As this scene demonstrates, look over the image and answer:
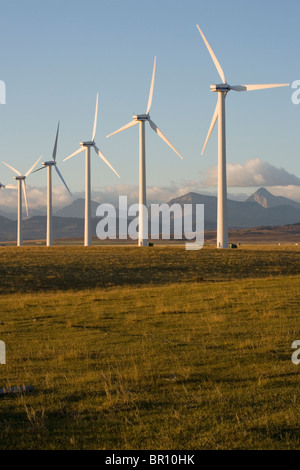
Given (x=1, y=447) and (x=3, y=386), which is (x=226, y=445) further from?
(x=3, y=386)

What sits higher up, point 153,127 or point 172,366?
point 153,127

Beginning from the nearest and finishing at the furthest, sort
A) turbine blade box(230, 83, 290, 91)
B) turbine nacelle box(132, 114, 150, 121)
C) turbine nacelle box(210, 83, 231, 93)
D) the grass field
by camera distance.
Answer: the grass field < turbine blade box(230, 83, 290, 91) < turbine nacelle box(210, 83, 231, 93) < turbine nacelle box(132, 114, 150, 121)

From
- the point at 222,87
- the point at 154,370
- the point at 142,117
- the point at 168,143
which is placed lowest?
the point at 154,370

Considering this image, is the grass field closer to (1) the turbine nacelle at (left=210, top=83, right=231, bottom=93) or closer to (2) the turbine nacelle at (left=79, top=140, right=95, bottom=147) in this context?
(1) the turbine nacelle at (left=210, top=83, right=231, bottom=93)

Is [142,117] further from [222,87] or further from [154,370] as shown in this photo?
[154,370]

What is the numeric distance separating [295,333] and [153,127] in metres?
75.8

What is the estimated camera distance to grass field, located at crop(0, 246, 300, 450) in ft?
34.2

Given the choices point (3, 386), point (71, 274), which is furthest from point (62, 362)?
point (71, 274)

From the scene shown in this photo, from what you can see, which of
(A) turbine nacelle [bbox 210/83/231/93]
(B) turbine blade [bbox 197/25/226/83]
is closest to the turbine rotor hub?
(A) turbine nacelle [bbox 210/83/231/93]

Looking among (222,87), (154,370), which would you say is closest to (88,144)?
(222,87)

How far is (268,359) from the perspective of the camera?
16188 millimetres

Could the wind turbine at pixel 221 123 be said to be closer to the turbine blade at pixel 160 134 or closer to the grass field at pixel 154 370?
the turbine blade at pixel 160 134

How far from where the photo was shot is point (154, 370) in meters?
15.3
